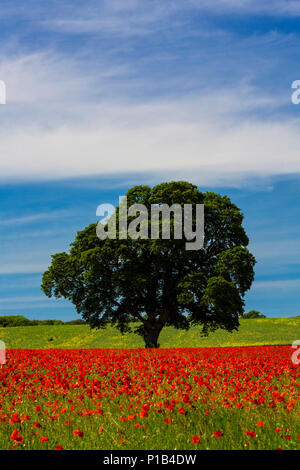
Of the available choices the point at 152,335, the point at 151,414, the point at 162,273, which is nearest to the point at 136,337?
the point at 152,335

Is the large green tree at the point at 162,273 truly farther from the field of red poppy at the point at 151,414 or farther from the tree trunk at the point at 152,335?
the field of red poppy at the point at 151,414

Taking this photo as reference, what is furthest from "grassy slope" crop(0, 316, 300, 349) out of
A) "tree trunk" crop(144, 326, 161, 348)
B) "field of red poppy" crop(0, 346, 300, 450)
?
"field of red poppy" crop(0, 346, 300, 450)

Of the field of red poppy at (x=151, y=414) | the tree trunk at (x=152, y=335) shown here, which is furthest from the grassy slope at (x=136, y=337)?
the field of red poppy at (x=151, y=414)

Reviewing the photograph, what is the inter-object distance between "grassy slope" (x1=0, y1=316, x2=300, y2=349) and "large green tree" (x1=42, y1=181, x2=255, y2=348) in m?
12.0

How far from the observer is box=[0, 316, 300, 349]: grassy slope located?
4947cm

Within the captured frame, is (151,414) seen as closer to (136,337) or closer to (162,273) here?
(162,273)

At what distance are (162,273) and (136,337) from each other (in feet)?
66.8

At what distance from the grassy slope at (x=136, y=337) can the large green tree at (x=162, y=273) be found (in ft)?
39.5

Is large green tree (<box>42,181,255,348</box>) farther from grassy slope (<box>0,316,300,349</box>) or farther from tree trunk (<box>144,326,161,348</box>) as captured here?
grassy slope (<box>0,316,300,349</box>)

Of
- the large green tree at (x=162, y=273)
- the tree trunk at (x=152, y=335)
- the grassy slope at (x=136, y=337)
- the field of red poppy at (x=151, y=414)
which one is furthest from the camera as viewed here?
the grassy slope at (x=136, y=337)

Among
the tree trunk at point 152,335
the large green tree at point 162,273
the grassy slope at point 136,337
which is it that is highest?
the large green tree at point 162,273

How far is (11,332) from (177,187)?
3446 centimetres

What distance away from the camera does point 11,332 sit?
59500 mm

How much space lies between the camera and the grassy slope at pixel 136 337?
49.5 metres
